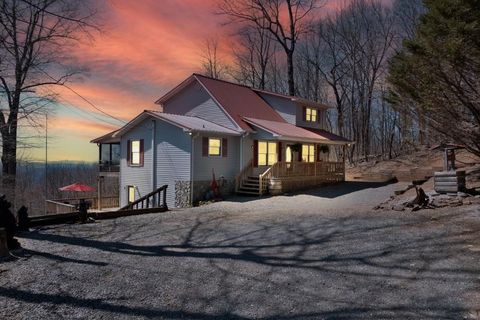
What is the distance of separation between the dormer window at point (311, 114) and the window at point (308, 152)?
86.5 inches

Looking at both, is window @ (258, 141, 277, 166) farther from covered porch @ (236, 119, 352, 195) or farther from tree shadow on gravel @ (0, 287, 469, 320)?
tree shadow on gravel @ (0, 287, 469, 320)

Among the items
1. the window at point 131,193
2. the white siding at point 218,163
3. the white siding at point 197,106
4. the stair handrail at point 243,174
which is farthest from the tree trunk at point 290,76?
the window at point 131,193

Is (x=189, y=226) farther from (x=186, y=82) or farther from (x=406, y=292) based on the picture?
(x=186, y=82)

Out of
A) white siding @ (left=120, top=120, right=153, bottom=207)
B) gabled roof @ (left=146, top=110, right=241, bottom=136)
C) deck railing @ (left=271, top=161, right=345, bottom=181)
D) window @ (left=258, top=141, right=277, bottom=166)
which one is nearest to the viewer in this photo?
gabled roof @ (left=146, top=110, right=241, bottom=136)

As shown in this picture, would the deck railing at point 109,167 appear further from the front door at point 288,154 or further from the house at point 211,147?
the front door at point 288,154

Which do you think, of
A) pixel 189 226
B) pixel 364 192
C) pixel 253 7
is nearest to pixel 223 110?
pixel 364 192

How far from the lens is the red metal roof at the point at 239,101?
21938mm

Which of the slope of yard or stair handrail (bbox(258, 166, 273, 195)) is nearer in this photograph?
stair handrail (bbox(258, 166, 273, 195))

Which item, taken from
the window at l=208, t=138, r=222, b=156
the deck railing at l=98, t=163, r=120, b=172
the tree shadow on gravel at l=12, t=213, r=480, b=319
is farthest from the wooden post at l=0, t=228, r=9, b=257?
the deck railing at l=98, t=163, r=120, b=172

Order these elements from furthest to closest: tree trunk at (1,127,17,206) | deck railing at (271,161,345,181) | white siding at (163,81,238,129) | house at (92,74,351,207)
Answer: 1. white siding at (163,81,238,129)
2. deck railing at (271,161,345,181)
3. tree trunk at (1,127,17,206)
4. house at (92,74,351,207)

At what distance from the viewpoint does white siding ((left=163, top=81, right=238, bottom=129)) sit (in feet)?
71.0

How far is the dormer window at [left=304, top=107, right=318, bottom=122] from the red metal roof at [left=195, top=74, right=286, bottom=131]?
6.86 feet

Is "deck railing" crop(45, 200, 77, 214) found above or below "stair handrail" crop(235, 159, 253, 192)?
below

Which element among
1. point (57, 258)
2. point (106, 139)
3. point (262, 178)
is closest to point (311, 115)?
point (262, 178)
